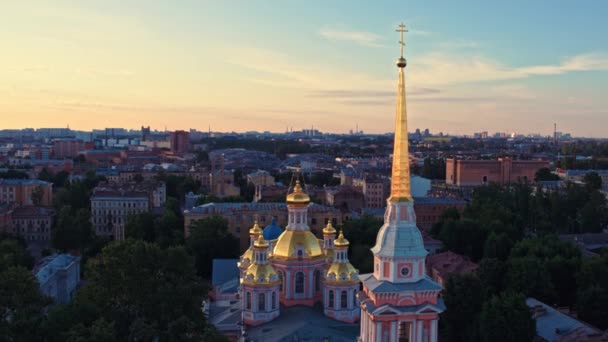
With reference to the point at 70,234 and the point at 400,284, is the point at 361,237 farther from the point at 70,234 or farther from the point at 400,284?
the point at 400,284

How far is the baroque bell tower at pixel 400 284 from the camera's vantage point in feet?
68.4

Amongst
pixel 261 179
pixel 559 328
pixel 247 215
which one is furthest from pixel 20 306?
pixel 261 179

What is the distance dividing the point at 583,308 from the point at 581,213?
114ft

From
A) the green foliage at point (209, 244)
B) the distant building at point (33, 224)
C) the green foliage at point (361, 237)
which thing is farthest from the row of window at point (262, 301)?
the distant building at point (33, 224)

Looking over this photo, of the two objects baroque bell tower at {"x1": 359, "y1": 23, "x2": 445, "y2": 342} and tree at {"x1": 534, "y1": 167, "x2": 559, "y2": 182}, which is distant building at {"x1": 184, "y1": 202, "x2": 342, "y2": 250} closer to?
baroque bell tower at {"x1": 359, "y1": 23, "x2": 445, "y2": 342}

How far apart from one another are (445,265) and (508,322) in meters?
15.5

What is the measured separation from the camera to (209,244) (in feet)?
167

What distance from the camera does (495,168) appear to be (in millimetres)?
125250

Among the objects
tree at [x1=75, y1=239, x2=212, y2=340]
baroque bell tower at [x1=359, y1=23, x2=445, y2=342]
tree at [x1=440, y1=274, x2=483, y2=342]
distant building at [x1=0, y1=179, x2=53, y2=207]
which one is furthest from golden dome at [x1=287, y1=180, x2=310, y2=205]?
distant building at [x1=0, y1=179, x2=53, y2=207]

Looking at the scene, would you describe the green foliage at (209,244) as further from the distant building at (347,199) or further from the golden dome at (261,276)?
the distant building at (347,199)

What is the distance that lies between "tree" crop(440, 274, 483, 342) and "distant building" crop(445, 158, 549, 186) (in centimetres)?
9046

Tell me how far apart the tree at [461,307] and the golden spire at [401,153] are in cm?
1365

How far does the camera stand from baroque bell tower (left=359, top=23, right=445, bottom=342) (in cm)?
2084

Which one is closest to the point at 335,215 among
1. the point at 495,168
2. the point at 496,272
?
the point at 496,272
